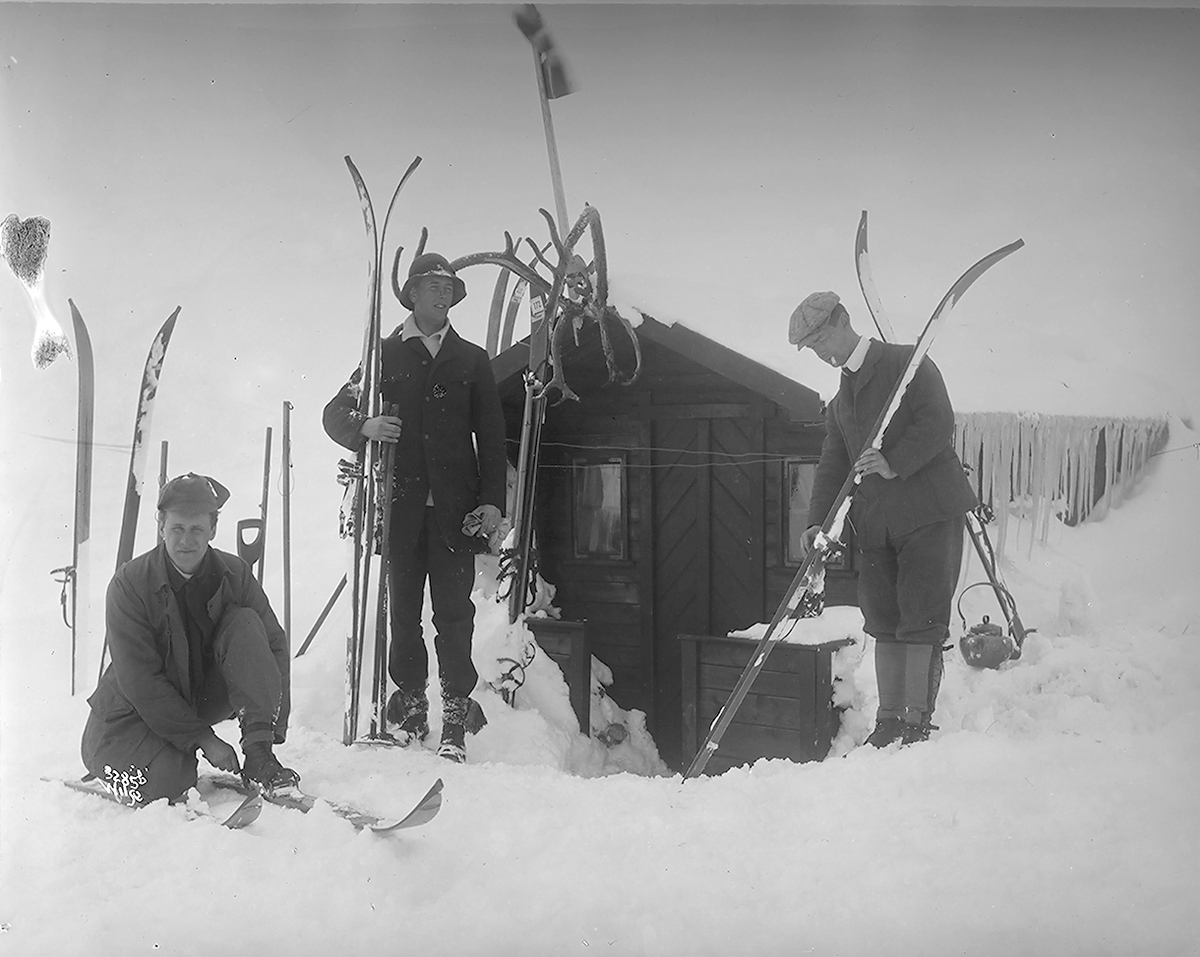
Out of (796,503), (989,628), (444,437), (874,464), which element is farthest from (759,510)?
(444,437)

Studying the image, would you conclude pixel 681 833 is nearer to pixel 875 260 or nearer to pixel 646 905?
pixel 646 905

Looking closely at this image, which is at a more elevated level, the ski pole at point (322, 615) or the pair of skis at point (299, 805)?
the ski pole at point (322, 615)

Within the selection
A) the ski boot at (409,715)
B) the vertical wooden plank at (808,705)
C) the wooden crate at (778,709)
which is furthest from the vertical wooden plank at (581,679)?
the vertical wooden plank at (808,705)

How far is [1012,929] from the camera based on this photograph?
222 centimetres

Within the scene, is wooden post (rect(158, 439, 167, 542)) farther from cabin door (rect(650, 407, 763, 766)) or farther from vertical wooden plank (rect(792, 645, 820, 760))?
vertical wooden plank (rect(792, 645, 820, 760))

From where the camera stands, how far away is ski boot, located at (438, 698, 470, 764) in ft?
7.98

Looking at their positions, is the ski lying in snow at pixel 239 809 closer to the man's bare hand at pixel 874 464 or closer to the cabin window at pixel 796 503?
the cabin window at pixel 796 503

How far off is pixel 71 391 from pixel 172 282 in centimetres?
39

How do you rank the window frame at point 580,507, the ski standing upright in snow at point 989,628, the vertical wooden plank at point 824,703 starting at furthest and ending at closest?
1. the window frame at point 580,507
2. the vertical wooden plank at point 824,703
3. the ski standing upright in snow at point 989,628

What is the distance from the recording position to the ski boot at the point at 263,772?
2342mm

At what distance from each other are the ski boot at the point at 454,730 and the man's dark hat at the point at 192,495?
752 millimetres

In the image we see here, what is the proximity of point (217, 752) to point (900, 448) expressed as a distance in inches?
68.1

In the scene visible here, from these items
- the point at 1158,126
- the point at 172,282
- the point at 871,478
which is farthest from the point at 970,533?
the point at 172,282

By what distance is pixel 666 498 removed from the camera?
8.61 feet
